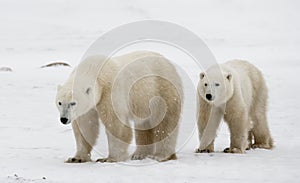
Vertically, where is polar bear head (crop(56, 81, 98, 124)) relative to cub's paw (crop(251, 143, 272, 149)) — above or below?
above

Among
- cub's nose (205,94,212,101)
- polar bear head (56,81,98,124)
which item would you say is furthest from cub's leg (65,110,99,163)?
cub's nose (205,94,212,101)

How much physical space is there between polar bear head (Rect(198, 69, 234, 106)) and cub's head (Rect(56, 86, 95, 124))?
63.6 inches

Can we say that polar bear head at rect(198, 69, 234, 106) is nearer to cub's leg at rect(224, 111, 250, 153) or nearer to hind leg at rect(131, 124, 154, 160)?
cub's leg at rect(224, 111, 250, 153)

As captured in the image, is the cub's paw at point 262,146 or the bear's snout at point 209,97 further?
the cub's paw at point 262,146

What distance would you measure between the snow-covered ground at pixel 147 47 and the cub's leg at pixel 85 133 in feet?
0.88

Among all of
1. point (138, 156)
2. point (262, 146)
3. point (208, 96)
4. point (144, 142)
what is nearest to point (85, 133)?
point (138, 156)

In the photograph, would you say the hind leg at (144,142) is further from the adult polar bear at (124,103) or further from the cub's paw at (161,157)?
the cub's paw at (161,157)

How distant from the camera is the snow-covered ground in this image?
215 inches

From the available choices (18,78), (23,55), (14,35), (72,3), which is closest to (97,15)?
(72,3)

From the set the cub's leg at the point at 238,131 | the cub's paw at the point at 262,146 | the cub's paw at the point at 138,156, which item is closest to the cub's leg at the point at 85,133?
the cub's paw at the point at 138,156

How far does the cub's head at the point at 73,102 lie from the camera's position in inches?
216

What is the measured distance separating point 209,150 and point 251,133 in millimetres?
1189

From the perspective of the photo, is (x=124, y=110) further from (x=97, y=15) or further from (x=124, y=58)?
(x=97, y=15)

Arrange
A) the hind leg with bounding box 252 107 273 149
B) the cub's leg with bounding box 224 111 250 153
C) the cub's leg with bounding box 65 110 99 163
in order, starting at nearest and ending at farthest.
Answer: the cub's leg with bounding box 65 110 99 163 → the cub's leg with bounding box 224 111 250 153 → the hind leg with bounding box 252 107 273 149
